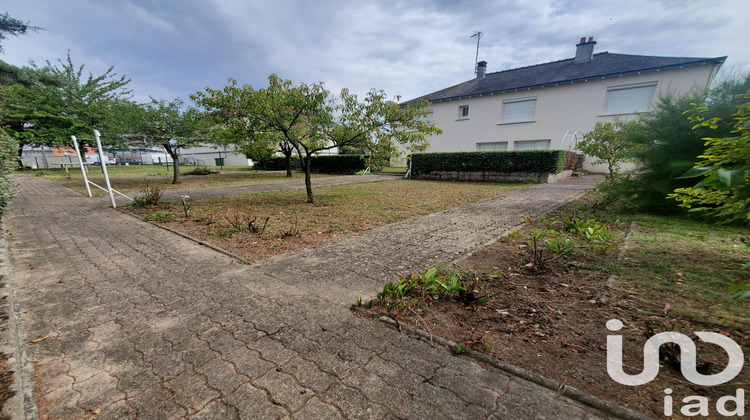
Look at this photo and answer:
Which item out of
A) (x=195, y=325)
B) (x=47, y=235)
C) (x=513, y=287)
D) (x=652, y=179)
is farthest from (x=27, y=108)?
(x=652, y=179)

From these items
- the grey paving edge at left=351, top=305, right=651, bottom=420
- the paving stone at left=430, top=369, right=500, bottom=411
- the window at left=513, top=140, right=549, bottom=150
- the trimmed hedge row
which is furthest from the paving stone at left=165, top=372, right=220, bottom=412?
the window at left=513, top=140, right=549, bottom=150

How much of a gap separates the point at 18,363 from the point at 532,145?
69.5ft

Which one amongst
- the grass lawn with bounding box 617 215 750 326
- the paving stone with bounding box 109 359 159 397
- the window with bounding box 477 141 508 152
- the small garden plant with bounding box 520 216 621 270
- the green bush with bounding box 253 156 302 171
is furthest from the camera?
the green bush with bounding box 253 156 302 171

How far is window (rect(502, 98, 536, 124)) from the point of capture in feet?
58.0

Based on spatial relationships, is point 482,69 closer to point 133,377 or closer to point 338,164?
point 338,164

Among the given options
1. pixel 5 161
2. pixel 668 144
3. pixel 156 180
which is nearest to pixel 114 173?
pixel 156 180

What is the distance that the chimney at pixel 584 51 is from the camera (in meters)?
17.2

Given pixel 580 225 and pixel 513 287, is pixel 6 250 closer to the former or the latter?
pixel 513 287

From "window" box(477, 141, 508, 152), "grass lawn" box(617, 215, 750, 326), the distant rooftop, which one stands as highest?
the distant rooftop

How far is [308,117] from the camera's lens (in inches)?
273

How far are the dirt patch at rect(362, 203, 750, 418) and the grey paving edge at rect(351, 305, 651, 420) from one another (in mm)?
51

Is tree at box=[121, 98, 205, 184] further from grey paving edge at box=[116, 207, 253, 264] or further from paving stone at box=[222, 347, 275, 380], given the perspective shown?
paving stone at box=[222, 347, 275, 380]

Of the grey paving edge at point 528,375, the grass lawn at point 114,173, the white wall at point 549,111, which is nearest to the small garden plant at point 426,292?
the grey paving edge at point 528,375

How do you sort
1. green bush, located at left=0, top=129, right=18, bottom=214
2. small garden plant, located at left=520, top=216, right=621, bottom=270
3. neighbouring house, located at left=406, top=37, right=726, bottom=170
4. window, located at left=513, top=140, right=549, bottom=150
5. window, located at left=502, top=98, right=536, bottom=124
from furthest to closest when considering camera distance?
window, located at left=502, top=98, right=536, bottom=124, window, located at left=513, top=140, right=549, bottom=150, neighbouring house, located at left=406, top=37, right=726, bottom=170, green bush, located at left=0, top=129, right=18, bottom=214, small garden plant, located at left=520, top=216, right=621, bottom=270
